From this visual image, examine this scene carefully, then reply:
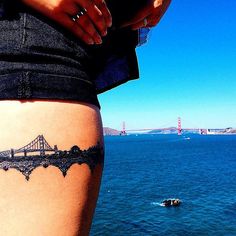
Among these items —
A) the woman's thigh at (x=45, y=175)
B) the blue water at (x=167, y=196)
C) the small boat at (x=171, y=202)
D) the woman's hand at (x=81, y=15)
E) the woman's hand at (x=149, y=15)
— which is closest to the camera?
the woman's thigh at (x=45, y=175)

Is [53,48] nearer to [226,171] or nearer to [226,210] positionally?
[226,210]

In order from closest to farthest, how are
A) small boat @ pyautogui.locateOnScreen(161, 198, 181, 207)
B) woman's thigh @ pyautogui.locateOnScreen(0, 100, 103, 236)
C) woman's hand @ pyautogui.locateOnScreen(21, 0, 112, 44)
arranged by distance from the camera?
woman's thigh @ pyautogui.locateOnScreen(0, 100, 103, 236) → woman's hand @ pyautogui.locateOnScreen(21, 0, 112, 44) → small boat @ pyautogui.locateOnScreen(161, 198, 181, 207)

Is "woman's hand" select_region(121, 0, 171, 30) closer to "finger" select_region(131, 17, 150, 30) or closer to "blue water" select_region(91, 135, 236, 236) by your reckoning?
"finger" select_region(131, 17, 150, 30)

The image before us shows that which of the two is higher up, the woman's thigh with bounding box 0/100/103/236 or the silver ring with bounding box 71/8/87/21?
the silver ring with bounding box 71/8/87/21

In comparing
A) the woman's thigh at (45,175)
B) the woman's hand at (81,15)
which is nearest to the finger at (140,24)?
the woman's hand at (81,15)

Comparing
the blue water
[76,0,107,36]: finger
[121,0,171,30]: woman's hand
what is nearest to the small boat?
the blue water

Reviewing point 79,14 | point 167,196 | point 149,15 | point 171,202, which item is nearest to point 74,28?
point 79,14

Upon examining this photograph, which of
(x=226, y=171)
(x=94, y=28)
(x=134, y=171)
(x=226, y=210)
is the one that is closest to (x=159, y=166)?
(x=134, y=171)

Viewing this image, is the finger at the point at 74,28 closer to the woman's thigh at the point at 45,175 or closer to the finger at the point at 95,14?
the finger at the point at 95,14
